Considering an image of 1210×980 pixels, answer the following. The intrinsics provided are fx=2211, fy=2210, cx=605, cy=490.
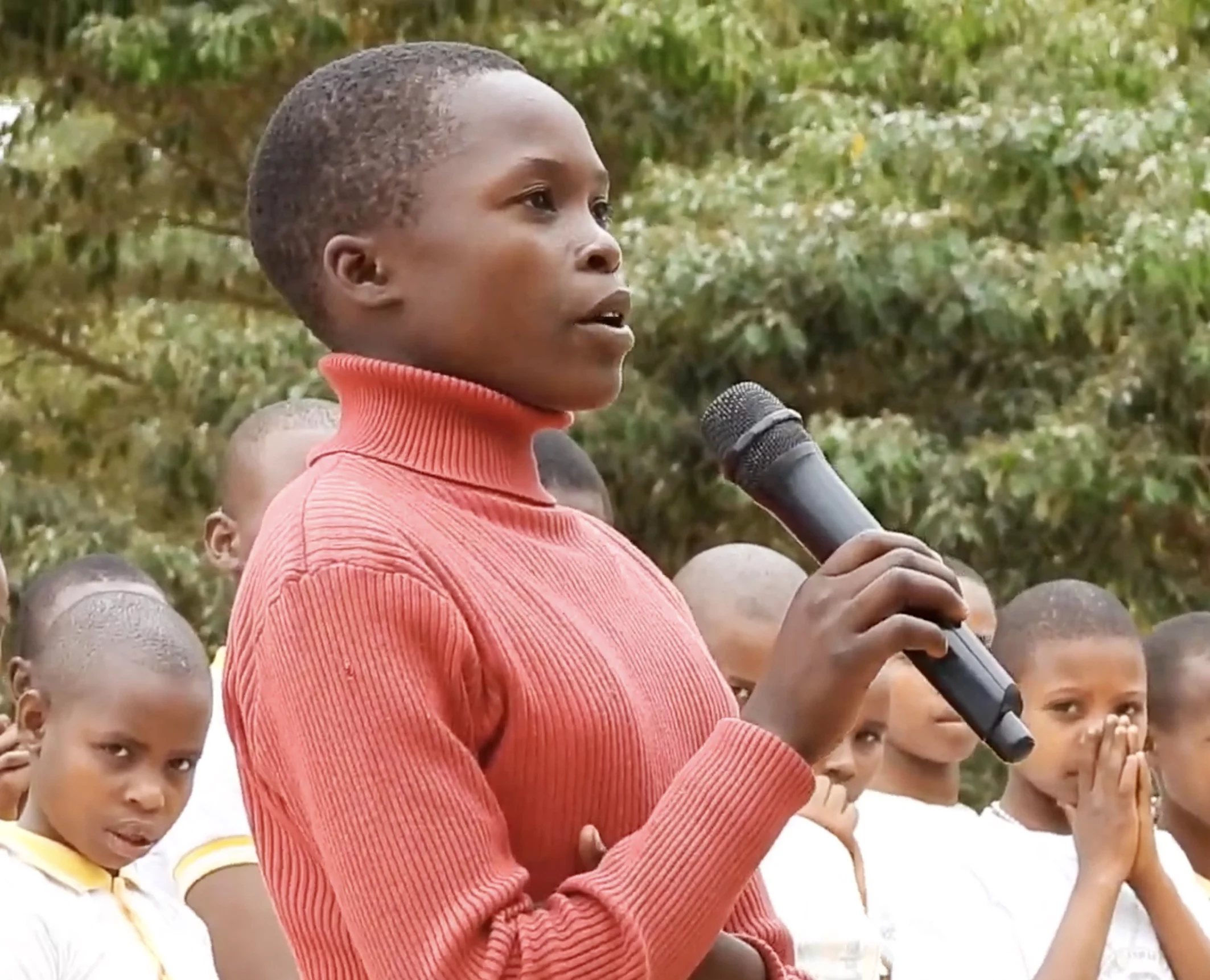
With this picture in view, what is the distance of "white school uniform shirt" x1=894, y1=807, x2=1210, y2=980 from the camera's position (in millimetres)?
3707

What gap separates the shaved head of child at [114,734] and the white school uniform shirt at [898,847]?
3.87 feet

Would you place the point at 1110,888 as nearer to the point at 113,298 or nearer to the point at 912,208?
the point at 912,208

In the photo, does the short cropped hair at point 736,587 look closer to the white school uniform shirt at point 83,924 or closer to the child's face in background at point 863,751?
the child's face in background at point 863,751

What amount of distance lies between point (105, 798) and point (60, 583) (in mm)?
1111

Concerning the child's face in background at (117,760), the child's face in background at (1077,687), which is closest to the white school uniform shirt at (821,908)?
the child's face in background at (1077,687)

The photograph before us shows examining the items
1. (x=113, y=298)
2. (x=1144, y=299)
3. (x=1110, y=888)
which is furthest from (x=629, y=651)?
(x=113, y=298)

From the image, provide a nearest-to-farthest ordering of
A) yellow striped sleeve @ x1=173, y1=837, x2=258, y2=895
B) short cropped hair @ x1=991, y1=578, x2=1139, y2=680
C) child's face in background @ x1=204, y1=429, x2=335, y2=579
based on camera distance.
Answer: yellow striped sleeve @ x1=173, y1=837, x2=258, y2=895, child's face in background @ x1=204, y1=429, x2=335, y2=579, short cropped hair @ x1=991, y1=578, x2=1139, y2=680

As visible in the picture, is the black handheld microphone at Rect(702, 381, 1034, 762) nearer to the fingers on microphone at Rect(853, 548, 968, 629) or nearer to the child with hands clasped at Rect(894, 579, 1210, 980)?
the fingers on microphone at Rect(853, 548, 968, 629)

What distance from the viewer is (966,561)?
6.86 metres

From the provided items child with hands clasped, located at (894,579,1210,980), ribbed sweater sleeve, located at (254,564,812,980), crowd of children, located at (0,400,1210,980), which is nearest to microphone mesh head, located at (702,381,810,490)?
ribbed sweater sleeve, located at (254,564,812,980)

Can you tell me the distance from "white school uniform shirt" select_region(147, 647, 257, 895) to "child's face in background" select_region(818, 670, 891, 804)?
979mm

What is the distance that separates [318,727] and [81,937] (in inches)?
67.2

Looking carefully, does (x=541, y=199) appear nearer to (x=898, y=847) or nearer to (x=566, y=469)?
(x=566, y=469)

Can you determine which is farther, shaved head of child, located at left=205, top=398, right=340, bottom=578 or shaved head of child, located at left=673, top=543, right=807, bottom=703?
shaved head of child, located at left=673, top=543, right=807, bottom=703
